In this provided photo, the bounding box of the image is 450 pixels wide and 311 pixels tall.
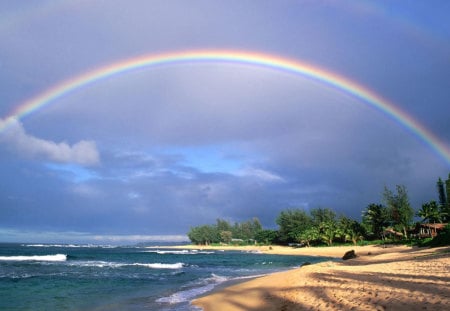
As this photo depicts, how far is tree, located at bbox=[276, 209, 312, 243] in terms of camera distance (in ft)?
397

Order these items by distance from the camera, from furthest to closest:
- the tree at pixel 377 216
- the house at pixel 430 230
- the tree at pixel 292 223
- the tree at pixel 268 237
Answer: the tree at pixel 268 237 → the tree at pixel 292 223 → the tree at pixel 377 216 → the house at pixel 430 230

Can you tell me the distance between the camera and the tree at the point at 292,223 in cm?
12105

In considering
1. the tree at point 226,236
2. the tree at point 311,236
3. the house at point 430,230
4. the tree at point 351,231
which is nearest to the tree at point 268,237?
the tree at point 311,236

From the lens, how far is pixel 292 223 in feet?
406

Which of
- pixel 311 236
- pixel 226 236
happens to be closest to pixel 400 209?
pixel 311 236

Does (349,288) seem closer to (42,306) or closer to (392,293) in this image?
(392,293)

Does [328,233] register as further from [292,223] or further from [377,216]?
[292,223]

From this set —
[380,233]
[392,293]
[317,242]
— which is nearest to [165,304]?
[392,293]

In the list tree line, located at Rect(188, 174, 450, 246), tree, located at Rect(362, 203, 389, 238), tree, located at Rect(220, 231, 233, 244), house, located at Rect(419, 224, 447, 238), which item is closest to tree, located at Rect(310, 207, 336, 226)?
tree line, located at Rect(188, 174, 450, 246)

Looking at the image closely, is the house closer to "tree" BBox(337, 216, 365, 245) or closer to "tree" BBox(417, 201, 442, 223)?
"tree" BBox(417, 201, 442, 223)

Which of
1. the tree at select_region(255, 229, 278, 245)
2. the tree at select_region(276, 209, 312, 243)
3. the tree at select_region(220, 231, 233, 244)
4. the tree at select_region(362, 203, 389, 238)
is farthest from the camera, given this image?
the tree at select_region(220, 231, 233, 244)

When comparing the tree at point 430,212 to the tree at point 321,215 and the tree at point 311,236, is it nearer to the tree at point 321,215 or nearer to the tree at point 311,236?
the tree at point 311,236

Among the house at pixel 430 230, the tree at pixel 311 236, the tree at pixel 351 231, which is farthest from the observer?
the tree at pixel 311 236

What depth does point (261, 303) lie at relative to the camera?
16156 millimetres
